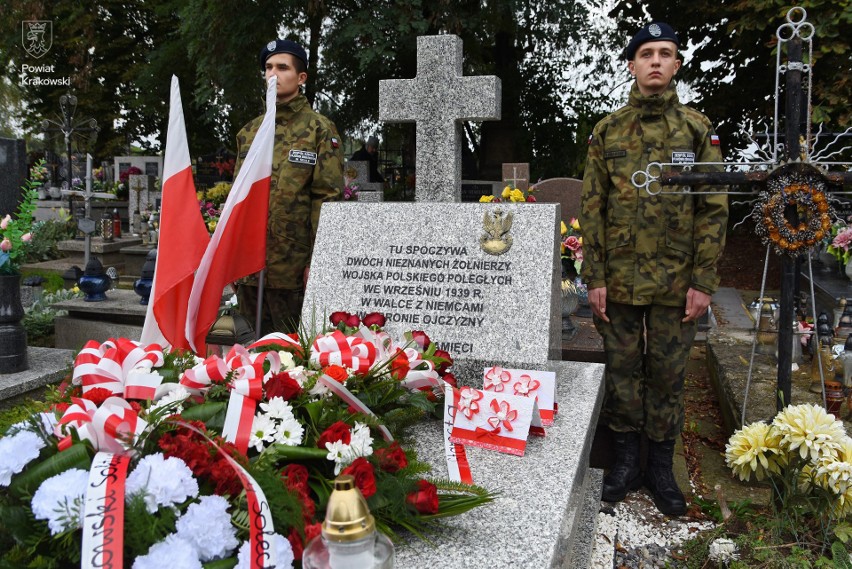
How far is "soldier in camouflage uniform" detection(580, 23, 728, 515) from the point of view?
3330 millimetres

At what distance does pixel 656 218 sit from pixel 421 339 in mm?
1269

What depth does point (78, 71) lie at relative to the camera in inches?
663

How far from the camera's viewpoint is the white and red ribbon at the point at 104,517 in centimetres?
139

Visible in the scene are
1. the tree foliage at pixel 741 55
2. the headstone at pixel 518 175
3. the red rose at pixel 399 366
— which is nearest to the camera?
→ the red rose at pixel 399 366

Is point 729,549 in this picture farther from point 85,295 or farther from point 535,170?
point 535,170

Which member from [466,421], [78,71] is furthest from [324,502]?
[78,71]

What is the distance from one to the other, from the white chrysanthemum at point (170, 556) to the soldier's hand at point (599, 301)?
2392 millimetres

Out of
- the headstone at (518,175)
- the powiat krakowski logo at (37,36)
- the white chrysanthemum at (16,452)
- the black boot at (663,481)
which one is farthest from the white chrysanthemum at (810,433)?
the powiat krakowski logo at (37,36)

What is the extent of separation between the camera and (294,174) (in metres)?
4.02

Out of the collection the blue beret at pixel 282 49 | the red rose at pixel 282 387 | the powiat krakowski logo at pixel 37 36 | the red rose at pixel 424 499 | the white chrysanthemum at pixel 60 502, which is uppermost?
the powiat krakowski logo at pixel 37 36

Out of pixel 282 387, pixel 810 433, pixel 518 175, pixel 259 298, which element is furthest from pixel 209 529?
pixel 518 175

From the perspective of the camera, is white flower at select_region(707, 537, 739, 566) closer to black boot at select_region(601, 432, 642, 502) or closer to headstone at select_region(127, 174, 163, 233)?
black boot at select_region(601, 432, 642, 502)

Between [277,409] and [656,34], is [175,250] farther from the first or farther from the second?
[656,34]

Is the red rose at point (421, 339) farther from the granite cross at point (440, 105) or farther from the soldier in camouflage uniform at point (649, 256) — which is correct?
the granite cross at point (440, 105)
